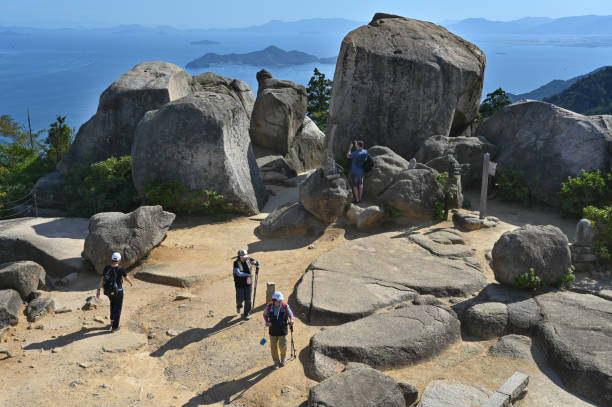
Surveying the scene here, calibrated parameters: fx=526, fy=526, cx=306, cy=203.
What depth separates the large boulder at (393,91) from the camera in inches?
831

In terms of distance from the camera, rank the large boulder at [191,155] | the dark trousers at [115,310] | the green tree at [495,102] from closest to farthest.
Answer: the dark trousers at [115,310], the large boulder at [191,155], the green tree at [495,102]

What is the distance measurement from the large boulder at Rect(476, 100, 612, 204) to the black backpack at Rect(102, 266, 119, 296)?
47.7ft

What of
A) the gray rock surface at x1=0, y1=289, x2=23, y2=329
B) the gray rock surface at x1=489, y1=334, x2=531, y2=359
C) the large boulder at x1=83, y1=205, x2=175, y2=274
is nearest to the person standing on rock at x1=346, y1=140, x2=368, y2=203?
the large boulder at x1=83, y1=205, x2=175, y2=274

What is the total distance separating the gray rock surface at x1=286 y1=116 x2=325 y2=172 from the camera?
94.4 ft

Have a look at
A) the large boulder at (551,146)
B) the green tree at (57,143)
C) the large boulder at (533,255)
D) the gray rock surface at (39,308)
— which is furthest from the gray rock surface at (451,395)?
the green tree at (57,143)

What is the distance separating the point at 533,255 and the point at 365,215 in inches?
228

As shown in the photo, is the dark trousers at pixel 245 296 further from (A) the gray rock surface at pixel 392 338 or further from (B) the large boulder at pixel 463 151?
(B) the large boulder at pixel 463 151

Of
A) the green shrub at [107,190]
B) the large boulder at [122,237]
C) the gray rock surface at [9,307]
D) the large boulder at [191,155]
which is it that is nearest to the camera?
the gray rock surface at [9,307]

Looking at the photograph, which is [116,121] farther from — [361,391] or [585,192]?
[585,192]

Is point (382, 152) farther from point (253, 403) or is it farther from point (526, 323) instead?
point (253, 403)

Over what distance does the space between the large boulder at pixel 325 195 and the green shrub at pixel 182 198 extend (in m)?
3.14

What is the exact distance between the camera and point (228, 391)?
29.6 ft

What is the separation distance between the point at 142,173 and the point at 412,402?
13.3 meters

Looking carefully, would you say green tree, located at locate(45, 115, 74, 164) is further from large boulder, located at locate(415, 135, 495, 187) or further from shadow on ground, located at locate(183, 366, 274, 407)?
shadow on ground, located at locate(183, 366, 274, 407)
